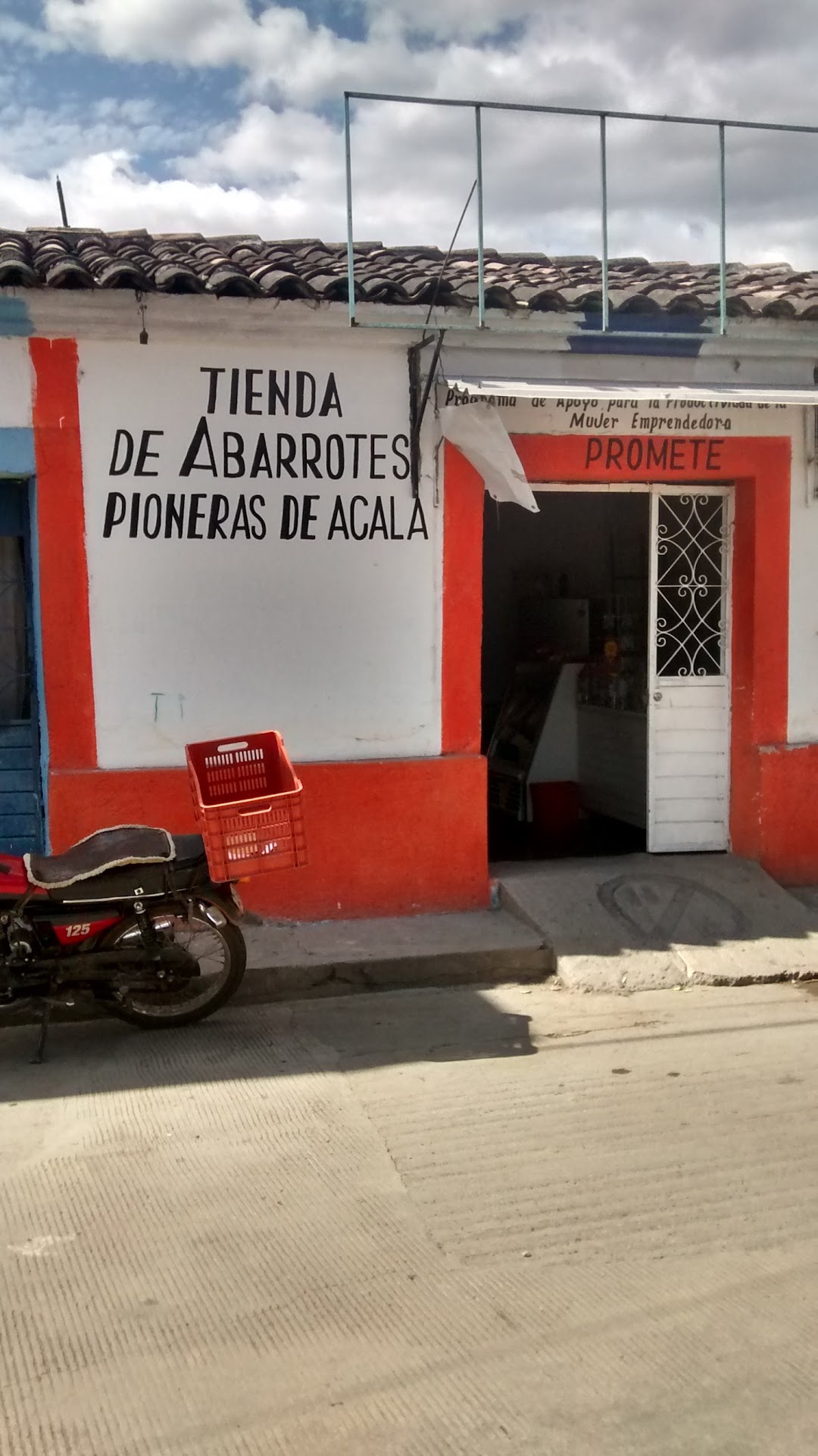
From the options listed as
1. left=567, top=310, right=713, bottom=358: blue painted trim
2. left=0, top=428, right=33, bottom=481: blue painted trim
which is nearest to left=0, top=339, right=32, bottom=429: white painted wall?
left=0, top=428, right=33, bottom=481: blue painted trim

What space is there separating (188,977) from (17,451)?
120 inches

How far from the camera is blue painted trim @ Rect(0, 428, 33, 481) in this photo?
6660mm

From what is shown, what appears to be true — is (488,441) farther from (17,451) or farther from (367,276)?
(17,451)

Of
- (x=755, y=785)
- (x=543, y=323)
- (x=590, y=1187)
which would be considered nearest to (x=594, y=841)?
(x=755, y=785)

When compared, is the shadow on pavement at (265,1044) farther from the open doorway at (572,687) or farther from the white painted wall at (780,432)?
the white painted wall at (780,432)

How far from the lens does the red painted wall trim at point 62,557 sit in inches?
263

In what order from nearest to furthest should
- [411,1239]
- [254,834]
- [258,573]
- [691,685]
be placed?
[411,1239], [254,834], [258,573], [691,685]

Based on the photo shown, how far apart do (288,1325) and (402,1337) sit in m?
0.32

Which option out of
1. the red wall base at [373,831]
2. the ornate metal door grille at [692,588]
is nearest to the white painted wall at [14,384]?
the red wall base at [373,831]

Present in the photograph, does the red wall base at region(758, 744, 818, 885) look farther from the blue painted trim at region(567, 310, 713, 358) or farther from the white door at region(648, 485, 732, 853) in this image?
the blue painted trim at region(567, 310, 713, 358)

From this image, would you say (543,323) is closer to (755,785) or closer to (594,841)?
(755,785)

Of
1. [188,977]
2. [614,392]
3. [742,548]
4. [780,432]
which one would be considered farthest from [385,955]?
[780,432]

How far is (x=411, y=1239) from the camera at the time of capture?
3.82m

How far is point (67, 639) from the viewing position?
682cm
